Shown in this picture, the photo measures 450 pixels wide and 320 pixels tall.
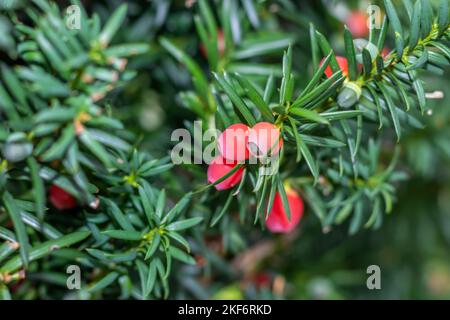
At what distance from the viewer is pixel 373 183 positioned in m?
0.64

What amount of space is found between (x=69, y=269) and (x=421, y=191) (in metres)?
0.69

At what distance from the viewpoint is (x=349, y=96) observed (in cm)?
50

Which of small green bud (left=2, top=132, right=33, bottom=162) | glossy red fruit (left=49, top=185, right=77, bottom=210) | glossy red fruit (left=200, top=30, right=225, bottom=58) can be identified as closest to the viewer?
small green bud (left=2, top=132, right=33, bottom=162)

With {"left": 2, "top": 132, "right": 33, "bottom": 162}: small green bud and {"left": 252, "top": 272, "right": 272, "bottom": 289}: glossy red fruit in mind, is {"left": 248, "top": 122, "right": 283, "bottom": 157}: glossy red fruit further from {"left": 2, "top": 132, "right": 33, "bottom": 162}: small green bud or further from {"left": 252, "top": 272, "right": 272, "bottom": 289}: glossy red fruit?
{"left": 252, "top": 272, "right": 272, "bottom": 289}: glossy red fruit

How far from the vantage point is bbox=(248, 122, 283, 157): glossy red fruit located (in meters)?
0.48

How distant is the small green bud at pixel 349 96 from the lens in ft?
1.66

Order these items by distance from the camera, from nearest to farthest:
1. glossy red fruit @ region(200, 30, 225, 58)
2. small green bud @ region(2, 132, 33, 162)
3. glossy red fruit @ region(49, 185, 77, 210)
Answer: small green bud @ region(2, 132, 33, 162)
glossy red fruit @ region(49, 185, 77, 210)
glossy red fruit @ region(200, 30, 225, 58)

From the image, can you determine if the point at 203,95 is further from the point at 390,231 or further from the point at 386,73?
the point at 390,231

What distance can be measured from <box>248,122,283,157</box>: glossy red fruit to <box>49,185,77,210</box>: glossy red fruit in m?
0.20

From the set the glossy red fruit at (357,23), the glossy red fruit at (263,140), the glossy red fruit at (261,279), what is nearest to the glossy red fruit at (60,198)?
the glossy red fruit at (263,140)

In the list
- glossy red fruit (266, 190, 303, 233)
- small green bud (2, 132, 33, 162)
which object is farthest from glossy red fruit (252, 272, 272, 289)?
small green bud (2, 132, 33, 162)

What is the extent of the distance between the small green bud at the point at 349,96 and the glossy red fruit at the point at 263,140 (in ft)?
0.23
